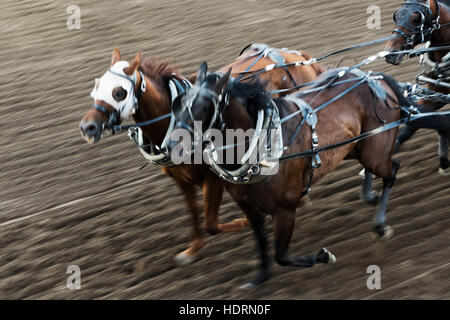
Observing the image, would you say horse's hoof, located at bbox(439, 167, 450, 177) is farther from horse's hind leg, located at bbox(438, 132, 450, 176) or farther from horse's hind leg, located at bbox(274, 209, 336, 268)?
horse's hind leg, located at bbox(274, 209, 336, 268)

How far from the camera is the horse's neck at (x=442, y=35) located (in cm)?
524

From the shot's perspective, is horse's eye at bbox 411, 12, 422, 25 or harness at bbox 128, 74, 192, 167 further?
horse's eye at bbox 411, 12, 422, 25

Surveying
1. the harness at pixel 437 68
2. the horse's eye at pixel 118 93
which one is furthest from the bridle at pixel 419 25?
the horse's eye at pixel 118 93

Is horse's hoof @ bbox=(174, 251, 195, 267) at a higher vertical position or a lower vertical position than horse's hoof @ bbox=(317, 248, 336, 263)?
lower

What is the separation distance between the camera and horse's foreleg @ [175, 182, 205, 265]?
17.1 feet

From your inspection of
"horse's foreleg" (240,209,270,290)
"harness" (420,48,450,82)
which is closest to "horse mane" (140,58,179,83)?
"horse's foreleg" (240,209,270,290)

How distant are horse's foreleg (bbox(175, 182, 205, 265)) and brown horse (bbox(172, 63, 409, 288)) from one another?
64cm

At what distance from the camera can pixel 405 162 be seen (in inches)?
243

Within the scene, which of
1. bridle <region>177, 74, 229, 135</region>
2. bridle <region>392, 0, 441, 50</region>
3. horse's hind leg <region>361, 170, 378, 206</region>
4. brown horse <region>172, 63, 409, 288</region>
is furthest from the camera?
horse's hind leg <region>361, 170, 378, 206</region>

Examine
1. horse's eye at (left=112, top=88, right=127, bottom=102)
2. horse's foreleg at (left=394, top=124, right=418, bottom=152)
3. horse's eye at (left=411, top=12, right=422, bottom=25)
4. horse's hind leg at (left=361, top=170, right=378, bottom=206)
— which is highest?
horse's eye at (left=411, top=12, right=422, bottom=25)

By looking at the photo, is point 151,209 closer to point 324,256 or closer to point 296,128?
point 324,256

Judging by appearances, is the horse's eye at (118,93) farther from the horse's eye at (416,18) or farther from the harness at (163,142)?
the horse's eye at (416,18)

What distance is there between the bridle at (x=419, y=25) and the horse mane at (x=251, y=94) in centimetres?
170
